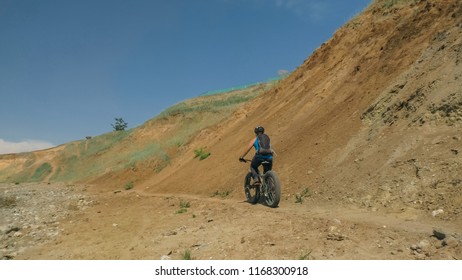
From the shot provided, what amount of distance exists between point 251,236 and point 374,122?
21.1 ft

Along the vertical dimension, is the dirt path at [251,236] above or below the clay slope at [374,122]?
below

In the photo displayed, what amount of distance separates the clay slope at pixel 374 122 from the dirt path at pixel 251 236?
87 cm

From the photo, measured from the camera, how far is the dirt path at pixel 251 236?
17.3ft

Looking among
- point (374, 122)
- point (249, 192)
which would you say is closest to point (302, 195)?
point (249, 192)

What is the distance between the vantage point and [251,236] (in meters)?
6.37

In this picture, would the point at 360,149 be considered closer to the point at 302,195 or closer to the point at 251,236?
the point at 302,195

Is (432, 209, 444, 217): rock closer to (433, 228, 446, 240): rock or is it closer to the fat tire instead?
(433, 228, 446, 240): rock

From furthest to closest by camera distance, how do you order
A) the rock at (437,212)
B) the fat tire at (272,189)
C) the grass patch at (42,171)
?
the grass patch at (42,171), the fat tire at (272,189), the rock at (437,212)

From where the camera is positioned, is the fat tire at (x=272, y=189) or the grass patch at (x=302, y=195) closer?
the fat tire at (x=272, y=189)

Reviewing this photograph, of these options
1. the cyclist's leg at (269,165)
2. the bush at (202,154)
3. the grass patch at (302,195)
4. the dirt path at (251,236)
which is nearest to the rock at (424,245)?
the dirt path at (251,236)

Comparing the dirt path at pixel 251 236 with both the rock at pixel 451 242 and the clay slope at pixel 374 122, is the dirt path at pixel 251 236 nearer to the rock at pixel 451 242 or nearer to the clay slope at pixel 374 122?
the rock at pixel 451 242

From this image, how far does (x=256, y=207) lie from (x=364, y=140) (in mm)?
3630

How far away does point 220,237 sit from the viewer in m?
6.67

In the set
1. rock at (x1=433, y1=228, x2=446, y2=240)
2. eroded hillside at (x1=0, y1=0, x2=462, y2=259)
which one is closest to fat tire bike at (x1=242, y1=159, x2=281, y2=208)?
eroded hillside at (x1=0, y1=0, x2=462, y2=259)
